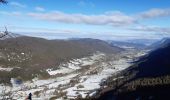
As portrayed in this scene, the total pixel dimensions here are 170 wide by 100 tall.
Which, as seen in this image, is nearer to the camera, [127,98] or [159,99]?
[159,99]

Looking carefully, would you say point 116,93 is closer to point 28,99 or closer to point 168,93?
point 168,93

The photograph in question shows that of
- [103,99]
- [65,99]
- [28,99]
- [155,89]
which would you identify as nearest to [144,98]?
[155,89]

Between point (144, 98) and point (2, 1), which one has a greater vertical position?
point (2, 1)

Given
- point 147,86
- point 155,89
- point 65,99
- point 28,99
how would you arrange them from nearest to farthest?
point 28,99
point 155,89
point 147,86
point 65,99

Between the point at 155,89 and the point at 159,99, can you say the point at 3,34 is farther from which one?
the point at 155,89

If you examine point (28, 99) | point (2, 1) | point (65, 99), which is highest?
point (2, 1)

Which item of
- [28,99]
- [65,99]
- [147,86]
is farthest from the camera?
[65,99]

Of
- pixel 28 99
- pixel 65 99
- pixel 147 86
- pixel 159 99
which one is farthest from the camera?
pixel 65 99

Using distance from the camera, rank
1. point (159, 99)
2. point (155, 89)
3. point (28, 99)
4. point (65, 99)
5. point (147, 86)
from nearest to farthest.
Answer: point (28, 99) → point (159, 99) → point (155, 89) → point (147, 86) → point (65, 99)

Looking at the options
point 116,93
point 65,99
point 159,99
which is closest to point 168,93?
point 159,99
